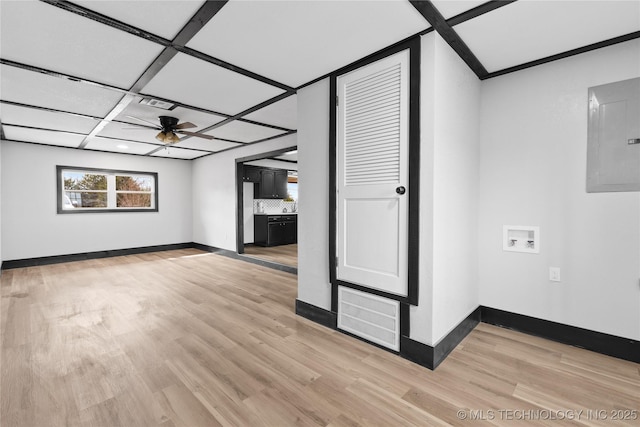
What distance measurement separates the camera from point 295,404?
67.8 inches

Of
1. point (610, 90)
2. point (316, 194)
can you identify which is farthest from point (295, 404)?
point (610, 90)

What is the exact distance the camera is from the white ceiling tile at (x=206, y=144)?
18.3 feet

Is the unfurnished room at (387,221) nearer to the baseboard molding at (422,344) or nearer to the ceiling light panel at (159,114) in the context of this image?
the baseboard molding at (422,344)

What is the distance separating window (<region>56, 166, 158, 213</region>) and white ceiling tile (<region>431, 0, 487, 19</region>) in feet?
23.4

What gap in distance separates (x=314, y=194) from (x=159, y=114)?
2.52 m

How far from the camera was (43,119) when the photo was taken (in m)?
4.04

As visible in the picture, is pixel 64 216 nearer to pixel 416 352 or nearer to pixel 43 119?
pixel 43 119

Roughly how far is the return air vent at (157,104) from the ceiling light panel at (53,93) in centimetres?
24

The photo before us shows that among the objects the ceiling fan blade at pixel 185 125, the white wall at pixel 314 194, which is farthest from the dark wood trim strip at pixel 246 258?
the ceiling fan blade at pixel 185 125

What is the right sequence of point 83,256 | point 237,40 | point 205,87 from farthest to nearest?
1. point 83,256
2. point 205,87
3. point 237,40

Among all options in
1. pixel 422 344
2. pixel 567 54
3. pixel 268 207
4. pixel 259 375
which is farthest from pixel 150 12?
pixel 268 207

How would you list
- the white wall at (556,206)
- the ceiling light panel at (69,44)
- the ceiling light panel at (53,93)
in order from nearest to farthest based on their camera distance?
→ the ceiling light panel at (69,44) → the white wall at (556,206) → the ceiling light panel at (53,93)

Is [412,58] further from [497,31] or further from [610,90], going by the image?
[610,90]

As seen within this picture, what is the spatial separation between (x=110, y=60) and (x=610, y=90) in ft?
12.9
